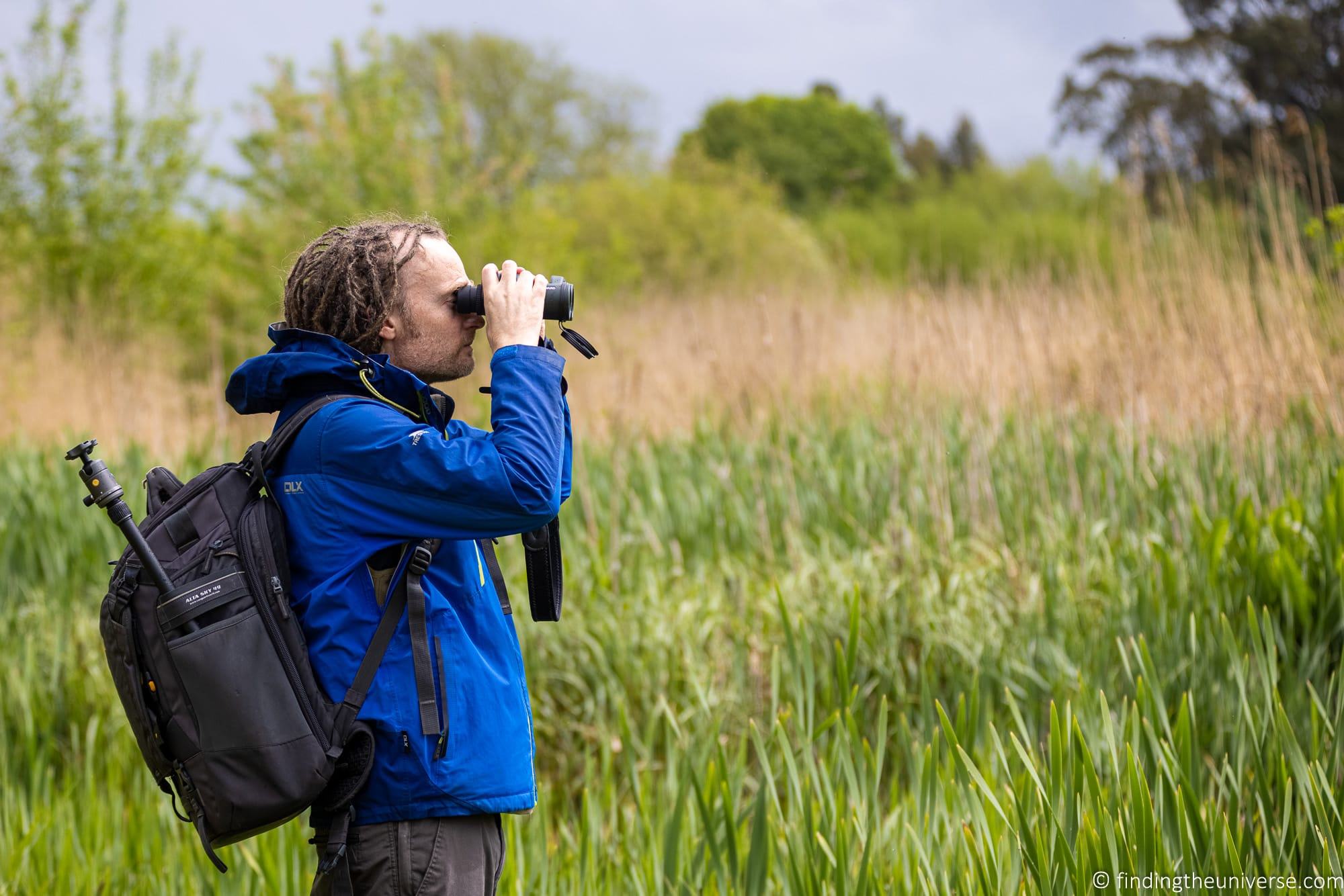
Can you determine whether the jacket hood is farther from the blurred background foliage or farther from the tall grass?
the blurred background foliage

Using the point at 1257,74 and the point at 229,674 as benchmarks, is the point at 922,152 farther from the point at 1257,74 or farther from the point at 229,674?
the point at 229,674

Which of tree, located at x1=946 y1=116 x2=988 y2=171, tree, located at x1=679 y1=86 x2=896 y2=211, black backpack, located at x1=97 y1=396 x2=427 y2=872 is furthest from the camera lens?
Result: tree, located at x1=946 y1=116 x2=988 y2=171

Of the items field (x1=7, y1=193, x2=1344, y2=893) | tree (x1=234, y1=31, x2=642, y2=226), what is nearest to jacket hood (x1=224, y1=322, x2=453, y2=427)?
field (x1=7, y1=193, x2=1344, y2=893)

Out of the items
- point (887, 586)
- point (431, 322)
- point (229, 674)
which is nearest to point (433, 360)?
point (431, 322)

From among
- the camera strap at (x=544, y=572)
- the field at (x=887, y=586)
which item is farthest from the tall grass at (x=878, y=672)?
the camera strap at (x=544, y=572)

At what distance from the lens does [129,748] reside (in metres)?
3.76

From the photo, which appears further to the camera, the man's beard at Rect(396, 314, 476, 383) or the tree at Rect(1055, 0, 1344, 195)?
the tree at Rect(1055, 0, 1344, 195)

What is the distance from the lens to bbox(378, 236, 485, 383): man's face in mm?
1729

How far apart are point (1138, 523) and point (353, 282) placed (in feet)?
12.5

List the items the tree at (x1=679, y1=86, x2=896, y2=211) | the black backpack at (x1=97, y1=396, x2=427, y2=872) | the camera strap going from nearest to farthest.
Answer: the black backpack at (x1=97, y1=396, x2=427, y2=872) < the camera strap < the tree at (x1=679, y1=86, x2=896, y2=211)

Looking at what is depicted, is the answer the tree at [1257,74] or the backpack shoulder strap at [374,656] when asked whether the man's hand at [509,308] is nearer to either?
the backpack shoulder strap at [374,656]

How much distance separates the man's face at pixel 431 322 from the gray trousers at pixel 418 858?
67 cm

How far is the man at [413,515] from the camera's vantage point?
157 centimetres

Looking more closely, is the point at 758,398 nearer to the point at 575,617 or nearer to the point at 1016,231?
the point at 575,617
